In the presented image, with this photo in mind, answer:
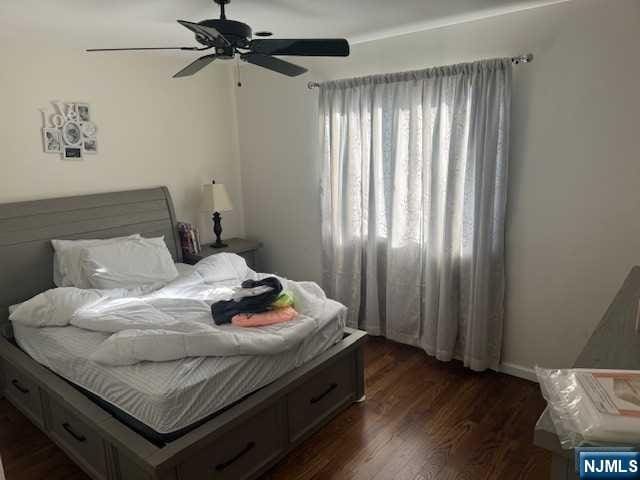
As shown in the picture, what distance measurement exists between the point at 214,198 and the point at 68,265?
133cm

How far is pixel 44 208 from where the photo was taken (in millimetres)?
3182

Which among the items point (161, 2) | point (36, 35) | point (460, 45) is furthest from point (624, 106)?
point (36, 35)

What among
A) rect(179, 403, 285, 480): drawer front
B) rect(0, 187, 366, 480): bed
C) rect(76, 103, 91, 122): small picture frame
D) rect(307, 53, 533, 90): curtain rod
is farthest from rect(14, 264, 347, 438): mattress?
rect(307, 53, 533, 90): curtain rod

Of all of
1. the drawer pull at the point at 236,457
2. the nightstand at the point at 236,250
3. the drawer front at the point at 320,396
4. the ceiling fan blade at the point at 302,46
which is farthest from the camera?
the nightstand at the point at 236,250

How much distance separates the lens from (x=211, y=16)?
105 inches

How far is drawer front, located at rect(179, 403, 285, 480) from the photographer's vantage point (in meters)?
1.93

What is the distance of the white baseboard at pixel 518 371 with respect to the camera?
3041 millimetres

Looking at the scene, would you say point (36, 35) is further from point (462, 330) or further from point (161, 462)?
point (462, 330)

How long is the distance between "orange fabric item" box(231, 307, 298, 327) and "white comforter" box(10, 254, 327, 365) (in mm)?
32

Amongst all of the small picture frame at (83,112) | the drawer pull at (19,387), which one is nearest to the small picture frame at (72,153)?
the small picture frame at (83,112)

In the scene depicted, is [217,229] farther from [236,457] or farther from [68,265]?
[236,457]

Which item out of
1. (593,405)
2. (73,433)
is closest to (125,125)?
(73,433)

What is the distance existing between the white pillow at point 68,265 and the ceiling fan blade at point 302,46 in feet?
6.35

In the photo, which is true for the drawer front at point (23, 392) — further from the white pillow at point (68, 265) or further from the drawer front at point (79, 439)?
the white pillow at point (68, 265)
